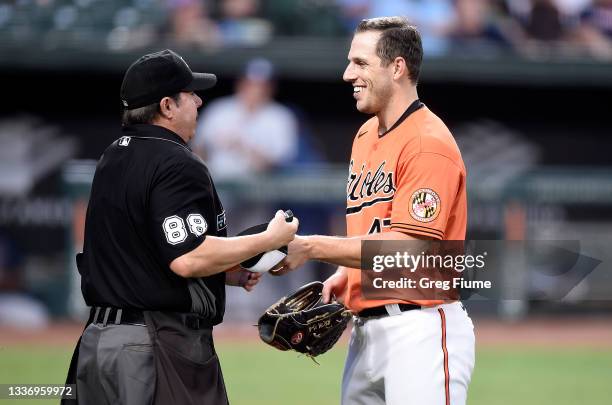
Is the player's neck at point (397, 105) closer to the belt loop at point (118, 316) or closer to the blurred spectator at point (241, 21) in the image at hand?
the belt loop at point (118, 316)

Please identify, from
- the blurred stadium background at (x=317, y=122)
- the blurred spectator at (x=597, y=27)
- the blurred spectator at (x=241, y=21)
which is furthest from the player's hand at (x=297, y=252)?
the blurred spectator at (x=597, y=27)

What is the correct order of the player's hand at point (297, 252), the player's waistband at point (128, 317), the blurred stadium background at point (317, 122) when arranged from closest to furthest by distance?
the player's waistband at point (128, 317) → the player's hand at point (297, 252) → the blurred stadium background at point (317, 122)

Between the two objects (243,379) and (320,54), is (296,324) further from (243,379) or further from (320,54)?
(320,54)

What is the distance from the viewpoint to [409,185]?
3.84 metres

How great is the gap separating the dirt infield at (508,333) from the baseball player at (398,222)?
710 cm

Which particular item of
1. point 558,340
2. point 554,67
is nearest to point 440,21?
point 554,67

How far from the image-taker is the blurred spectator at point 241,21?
13.5m

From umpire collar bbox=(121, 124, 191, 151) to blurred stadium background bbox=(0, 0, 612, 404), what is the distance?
730 cm

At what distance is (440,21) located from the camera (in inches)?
548

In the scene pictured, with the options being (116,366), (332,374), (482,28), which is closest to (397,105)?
(116,366)

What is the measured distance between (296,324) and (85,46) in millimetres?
9520

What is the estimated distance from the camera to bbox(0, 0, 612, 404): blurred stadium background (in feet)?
40.0

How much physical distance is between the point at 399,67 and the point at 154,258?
1.33 m

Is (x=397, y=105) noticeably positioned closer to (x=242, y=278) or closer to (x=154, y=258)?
(x=242, y=278)
